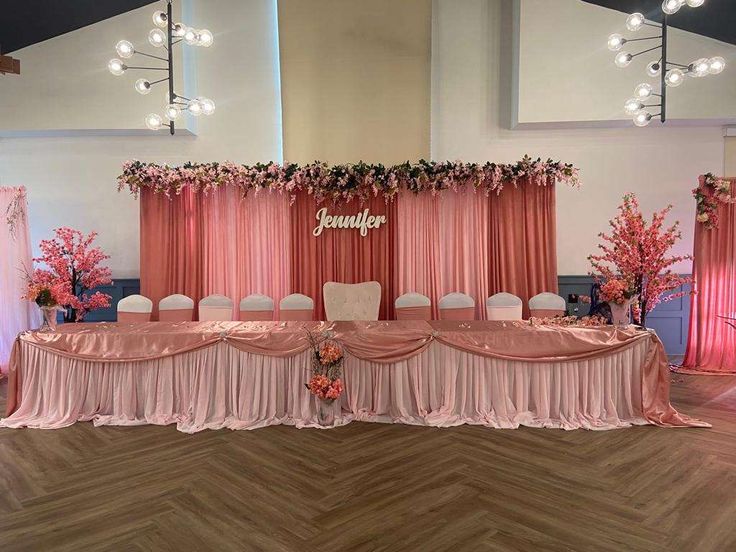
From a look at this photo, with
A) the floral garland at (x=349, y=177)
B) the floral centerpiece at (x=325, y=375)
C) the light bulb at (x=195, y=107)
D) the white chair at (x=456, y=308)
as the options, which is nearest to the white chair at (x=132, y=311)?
the floral garland at (x=349, y=177)

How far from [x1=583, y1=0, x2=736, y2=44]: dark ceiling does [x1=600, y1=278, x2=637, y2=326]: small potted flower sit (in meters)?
4.23

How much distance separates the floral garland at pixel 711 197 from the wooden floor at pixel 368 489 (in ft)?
10.6

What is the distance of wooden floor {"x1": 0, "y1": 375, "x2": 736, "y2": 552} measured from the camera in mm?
2291

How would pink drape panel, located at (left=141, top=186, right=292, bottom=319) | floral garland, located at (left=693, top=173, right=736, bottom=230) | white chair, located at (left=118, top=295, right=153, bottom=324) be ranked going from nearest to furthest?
1. white chair, located at (left=118, top=295, right=153, bottom=324)
2. floral garland, located at (left=693, top=173, right=736, bottom=230)
3. pink drape panel, located at (left=141, top=186, right=292, bottom=319)

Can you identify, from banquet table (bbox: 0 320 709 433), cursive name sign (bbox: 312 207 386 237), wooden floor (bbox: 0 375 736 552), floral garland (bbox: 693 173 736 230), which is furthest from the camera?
cursive name sign (bbox: 312 207 386 237)

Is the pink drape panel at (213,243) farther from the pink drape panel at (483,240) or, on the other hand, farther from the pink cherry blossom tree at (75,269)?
the pink drape panel at (483,240)

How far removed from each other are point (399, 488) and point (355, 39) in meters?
6.19

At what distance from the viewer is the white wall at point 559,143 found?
6719 millimetres

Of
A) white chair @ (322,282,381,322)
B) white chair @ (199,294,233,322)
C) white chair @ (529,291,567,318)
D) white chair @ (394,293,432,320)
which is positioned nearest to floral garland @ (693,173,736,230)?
white chair @ (529,291,567,318)

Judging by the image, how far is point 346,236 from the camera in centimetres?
629

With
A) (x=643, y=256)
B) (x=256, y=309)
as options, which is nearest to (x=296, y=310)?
(x=256, y=309)

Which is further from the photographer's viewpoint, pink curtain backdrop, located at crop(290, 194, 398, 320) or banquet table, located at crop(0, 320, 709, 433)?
pink curtain backdrop, located at crop(290, 194, 398, 320)

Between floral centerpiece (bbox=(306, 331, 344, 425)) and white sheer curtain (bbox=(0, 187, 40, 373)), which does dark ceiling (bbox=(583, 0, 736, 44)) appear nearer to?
floral centerpiece (bbox=(306, 331, 344, 425))

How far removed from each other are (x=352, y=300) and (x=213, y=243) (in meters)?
2.28
